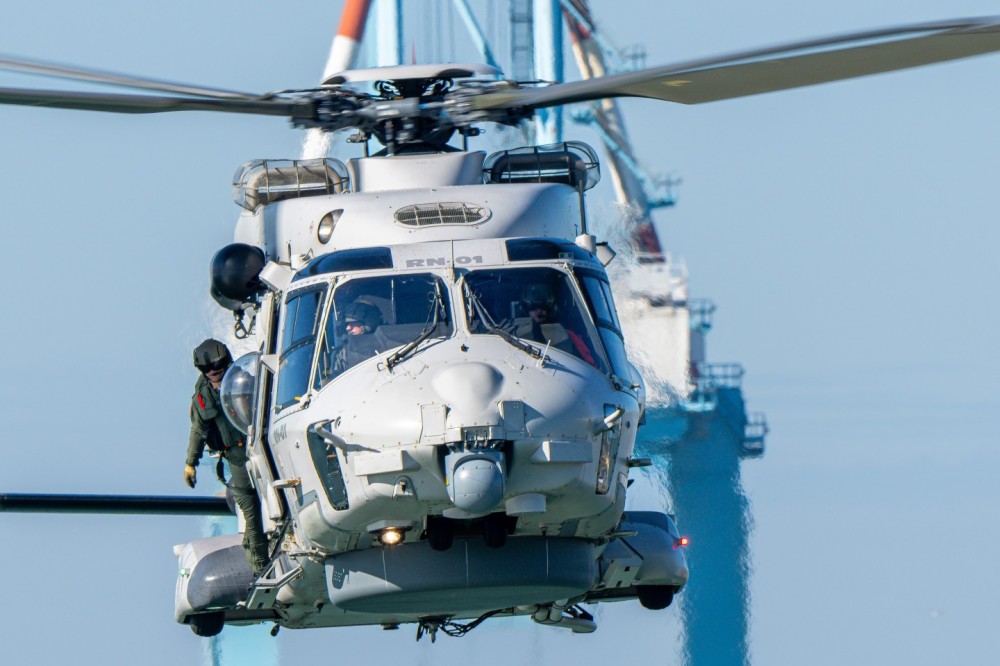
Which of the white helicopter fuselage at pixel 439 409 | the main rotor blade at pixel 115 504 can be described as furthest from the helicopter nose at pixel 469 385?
the main rotor blade at pixel 115 504

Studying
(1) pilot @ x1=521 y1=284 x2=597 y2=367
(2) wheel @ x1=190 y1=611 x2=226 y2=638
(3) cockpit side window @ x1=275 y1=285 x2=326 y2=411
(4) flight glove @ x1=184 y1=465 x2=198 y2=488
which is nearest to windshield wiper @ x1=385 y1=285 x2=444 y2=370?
(1) pilot @ x1=521 y1=284 x2=597 y2=367

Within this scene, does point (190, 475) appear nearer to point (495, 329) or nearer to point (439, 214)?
point (439, 214)

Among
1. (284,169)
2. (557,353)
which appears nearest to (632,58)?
(284,169)

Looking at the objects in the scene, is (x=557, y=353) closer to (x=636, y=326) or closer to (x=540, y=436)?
(x=540, y=436)

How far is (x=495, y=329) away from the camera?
33.1 ft

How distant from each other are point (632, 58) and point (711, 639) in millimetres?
A: 17934

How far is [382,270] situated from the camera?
10.5 meters

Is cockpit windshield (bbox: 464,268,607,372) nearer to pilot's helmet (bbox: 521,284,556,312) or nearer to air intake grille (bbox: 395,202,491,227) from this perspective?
pilot's helmet (bbox: 521,284,556,312)

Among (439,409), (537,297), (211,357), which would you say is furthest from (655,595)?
(439,409)

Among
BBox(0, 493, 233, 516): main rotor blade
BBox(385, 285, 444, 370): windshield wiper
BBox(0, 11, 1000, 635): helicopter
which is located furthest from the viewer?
BBox(0, 493, 233, 516): main rotor blade

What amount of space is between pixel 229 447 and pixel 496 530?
107 inches

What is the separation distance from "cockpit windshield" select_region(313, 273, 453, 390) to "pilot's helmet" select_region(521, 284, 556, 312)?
0.46 meters

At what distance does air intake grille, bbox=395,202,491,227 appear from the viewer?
11.1m

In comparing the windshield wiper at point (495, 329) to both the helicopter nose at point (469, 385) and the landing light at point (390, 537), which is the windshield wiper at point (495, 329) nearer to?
the helicopter nose at point (469, 385)
